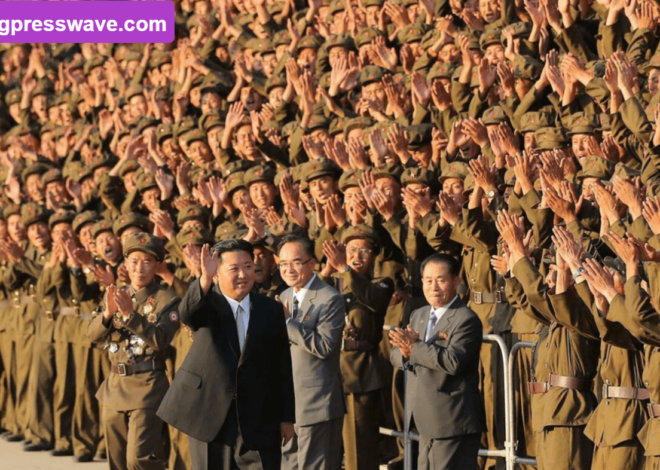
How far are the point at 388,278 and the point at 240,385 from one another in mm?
2800

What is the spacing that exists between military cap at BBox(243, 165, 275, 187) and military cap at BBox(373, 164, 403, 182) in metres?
1.51

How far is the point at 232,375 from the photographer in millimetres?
6316

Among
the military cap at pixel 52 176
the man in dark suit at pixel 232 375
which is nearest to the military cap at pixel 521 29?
the man in dark suit at pixel 232 375

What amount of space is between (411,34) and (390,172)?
Result: 282 centimetres

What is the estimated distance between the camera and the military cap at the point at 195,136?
41.9 ft

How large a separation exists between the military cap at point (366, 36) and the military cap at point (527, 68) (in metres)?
2.53

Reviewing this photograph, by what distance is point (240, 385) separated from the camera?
629 centimetres

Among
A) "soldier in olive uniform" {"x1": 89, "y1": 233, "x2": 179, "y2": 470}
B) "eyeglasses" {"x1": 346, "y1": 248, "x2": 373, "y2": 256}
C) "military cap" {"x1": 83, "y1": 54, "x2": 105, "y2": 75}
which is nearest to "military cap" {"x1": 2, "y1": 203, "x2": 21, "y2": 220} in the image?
"soldier in olive uniform" {"x1": 89, "y1": 233, "x2": 179, "y2": 470}

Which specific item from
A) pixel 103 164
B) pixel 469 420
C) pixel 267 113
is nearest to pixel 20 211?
pixel 103 164

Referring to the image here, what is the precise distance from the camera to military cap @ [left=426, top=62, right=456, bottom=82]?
1073cm

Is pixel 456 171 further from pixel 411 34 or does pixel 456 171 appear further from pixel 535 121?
pixel 411 34

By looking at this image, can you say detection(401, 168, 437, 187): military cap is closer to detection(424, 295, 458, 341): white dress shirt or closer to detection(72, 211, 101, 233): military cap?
detection(424, 295, 458, 341): white dress shirt

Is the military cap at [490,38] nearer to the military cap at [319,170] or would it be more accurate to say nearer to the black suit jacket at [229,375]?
the military cap at [319,170]

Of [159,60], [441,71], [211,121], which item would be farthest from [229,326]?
[159,60]
